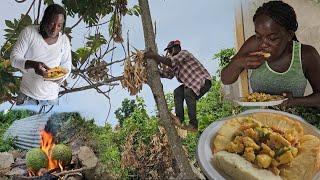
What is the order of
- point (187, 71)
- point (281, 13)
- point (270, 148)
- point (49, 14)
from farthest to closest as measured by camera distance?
point (49, 14) → point (187, 71) → point (281, 13) → point (270, 148)

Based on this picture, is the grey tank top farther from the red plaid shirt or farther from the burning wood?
the burning wood

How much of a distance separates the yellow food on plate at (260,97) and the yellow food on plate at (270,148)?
11 cm

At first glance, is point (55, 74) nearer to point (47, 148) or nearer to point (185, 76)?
point (47, 148)

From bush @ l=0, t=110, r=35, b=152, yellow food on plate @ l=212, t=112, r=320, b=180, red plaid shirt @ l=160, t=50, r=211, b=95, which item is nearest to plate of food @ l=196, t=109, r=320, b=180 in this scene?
yellow food on plate @ l=212, t=112, r=320, b=180

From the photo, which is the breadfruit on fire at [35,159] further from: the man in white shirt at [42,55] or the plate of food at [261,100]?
the plate of food at [261,100]

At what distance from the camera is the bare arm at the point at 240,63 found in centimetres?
197

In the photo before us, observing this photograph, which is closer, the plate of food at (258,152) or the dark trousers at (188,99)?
the plate of food at (258,152)

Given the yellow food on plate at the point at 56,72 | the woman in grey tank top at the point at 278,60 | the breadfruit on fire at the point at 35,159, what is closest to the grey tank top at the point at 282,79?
the woman in grey tank top at the point at 278,60

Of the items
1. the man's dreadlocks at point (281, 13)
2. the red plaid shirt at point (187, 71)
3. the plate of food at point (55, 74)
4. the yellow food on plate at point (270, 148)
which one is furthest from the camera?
the plate of food at point (55, 74)

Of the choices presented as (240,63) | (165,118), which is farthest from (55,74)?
(240,63)

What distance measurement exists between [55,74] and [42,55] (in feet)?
0.28

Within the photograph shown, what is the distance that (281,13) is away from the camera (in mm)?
1924

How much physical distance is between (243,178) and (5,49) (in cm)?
102

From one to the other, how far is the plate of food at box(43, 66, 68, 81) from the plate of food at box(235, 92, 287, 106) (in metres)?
0.67
